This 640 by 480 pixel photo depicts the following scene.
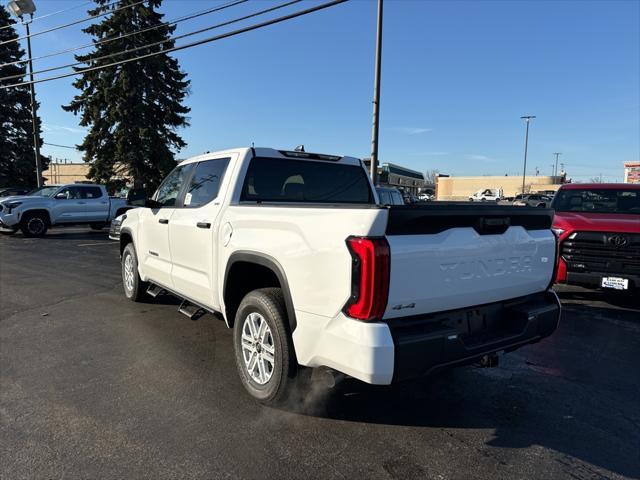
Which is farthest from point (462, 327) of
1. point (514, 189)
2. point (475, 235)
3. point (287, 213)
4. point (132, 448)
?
point (514, 189)

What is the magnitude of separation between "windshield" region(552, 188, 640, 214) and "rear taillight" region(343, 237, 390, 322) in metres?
6.33

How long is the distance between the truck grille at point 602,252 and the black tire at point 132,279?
20.1ft

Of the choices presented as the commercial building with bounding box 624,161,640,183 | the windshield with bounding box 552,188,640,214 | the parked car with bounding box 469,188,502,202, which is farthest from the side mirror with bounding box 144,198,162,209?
the commercial building with bounding box 624,161,640,183

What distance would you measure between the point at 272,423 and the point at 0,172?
37.1 meters

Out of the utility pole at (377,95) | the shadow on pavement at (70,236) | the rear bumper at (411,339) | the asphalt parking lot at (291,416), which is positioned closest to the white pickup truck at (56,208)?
the shadow on pavement at (70,236)

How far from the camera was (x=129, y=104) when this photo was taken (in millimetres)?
26000

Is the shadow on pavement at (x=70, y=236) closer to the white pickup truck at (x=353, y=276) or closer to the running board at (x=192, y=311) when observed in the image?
the running board at (x=192, y=311)

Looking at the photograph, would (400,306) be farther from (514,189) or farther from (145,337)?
(514,189)

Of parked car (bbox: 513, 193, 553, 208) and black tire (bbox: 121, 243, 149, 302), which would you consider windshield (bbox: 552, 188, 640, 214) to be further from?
black tire (bbox: 121, 243, 149, 302)

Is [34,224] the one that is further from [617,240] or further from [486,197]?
[486,197]

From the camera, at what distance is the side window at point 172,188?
4.97 metres

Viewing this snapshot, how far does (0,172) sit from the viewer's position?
31.6 metres

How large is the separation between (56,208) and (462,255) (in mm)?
16739

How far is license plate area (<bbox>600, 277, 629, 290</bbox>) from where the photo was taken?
19.4 feet
